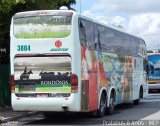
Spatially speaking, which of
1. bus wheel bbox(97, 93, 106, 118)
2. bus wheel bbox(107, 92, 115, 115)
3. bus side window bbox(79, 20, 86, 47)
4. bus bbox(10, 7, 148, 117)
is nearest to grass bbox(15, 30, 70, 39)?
bus bbox(10, 7, 148, 117)

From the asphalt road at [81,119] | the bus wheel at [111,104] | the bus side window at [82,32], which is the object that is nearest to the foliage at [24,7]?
the bus side window at [82,32]

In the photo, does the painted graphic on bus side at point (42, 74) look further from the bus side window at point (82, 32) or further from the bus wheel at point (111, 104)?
the bus wheel at point (111, 104)

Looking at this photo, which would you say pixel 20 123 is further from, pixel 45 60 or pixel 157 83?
pixel 157 83

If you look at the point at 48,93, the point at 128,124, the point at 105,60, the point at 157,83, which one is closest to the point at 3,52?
the point at 105,60

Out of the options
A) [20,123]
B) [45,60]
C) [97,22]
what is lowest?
[20,123]

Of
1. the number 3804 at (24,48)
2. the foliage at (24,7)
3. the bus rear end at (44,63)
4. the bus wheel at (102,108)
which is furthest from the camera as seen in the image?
the foliage at (24,7)

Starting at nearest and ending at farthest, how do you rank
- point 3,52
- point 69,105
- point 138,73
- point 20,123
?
point 69,105 → point 20,123 → point 3,52 → point 138,73

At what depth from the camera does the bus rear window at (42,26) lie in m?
15.9

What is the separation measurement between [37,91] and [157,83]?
866 inches

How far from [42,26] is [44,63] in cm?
125

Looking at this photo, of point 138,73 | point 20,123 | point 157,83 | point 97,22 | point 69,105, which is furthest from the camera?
point 157,83

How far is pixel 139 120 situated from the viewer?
17109mm

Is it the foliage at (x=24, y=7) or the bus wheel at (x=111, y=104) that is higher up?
the foliage at (x=24, y=7)

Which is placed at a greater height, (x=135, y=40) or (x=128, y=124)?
(x=135, y=40)
